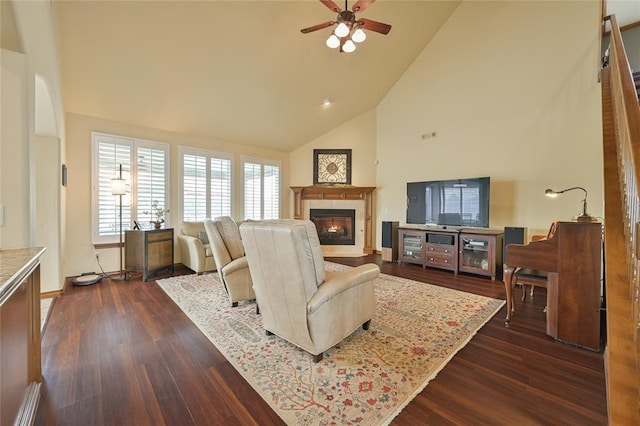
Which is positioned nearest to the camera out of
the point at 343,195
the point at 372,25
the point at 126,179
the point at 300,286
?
the point at 300,286

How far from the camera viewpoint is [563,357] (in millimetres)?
2084

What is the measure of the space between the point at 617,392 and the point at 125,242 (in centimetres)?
573

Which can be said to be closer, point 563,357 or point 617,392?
point 617,392

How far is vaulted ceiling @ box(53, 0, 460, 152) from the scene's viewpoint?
3127 mm

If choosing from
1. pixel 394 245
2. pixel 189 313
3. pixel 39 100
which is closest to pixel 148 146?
pixel 39 100

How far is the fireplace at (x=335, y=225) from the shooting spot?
6.55 m

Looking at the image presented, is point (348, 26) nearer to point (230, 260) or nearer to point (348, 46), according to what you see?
point (348, 46)

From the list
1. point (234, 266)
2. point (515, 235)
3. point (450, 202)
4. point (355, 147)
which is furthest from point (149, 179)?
point (515, 235)

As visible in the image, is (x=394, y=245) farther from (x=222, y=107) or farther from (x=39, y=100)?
(x=39, y=100)

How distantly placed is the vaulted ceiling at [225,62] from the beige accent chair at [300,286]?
3.03 m

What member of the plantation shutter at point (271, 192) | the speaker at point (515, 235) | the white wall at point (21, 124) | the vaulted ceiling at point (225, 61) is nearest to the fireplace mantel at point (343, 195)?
the plantation shutter at point (271, 192)

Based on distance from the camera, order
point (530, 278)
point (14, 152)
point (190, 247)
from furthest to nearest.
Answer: point (190, 247) < point (530, 278) < point (14, 152)

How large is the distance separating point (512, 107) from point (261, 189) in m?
5.46

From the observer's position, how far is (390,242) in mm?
5625
